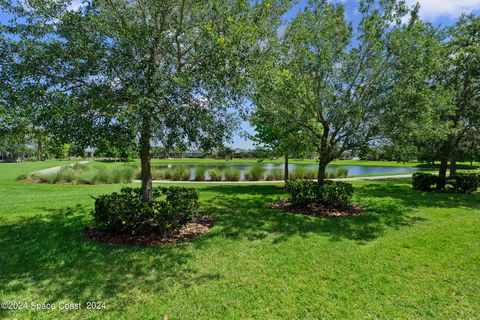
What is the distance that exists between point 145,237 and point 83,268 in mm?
1378

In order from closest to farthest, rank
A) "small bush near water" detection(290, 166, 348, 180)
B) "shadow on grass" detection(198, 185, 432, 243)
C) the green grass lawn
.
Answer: the green grass lawn, "shadow on grass" detection(198, 185, 432, 243), "small bush near water" detection(290, 166, 348, 180)

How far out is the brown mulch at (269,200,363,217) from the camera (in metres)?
7.41

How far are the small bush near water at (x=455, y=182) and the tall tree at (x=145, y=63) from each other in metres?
10.9

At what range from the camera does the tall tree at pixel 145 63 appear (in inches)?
161

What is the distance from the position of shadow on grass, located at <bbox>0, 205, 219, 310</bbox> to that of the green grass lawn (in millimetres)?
15

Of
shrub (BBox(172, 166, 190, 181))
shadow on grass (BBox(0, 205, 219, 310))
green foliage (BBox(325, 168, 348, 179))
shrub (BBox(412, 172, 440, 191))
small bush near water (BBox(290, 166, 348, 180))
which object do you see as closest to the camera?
shadow on grass (BBox(0, 205, 219, 310))

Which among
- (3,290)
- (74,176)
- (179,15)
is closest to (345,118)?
(179,15)

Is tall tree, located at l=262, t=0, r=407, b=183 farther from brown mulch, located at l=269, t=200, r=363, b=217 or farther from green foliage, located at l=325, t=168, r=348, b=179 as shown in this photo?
green foliage, located at l=325, t=168, r=348, b=179

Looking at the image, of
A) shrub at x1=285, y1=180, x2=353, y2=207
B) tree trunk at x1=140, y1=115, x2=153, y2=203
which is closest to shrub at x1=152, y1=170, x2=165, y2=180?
shrub at x1=285, y1=180, x2=353, y2=207

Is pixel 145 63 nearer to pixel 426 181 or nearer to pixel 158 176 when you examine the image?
pixel 426 181

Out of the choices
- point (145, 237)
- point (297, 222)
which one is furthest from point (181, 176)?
point (145, 237)

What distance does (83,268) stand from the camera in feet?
13.1

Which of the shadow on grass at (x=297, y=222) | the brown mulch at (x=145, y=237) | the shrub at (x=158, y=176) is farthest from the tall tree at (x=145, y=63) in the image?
the shrub at (x=158, y=176)

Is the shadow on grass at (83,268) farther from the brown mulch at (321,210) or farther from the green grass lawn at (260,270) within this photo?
the brown mulch at (321,210)
